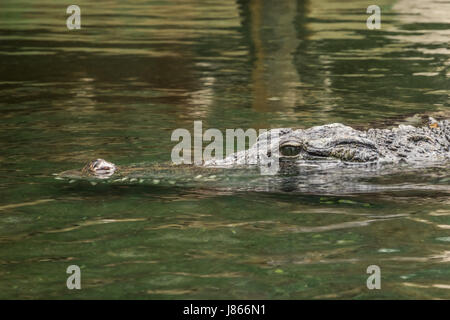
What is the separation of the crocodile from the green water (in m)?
0.21

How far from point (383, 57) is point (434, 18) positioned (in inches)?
316

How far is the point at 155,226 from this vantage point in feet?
20.4

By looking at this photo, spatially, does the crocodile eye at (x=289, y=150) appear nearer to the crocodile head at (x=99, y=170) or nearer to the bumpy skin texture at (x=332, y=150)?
the bumpy skin texture at (x=332, y=150)

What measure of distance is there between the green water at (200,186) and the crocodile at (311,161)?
206mm

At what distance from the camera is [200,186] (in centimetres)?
730

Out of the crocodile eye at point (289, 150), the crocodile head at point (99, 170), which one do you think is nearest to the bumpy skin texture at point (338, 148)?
the crocodile eye at point (289, 150)

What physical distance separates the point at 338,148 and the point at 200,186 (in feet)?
5.33

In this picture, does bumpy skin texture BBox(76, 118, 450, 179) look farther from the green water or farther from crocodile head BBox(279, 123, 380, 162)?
the green water

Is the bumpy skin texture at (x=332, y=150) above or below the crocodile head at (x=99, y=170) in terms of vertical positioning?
above

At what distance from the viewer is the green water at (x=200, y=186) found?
16.8ft

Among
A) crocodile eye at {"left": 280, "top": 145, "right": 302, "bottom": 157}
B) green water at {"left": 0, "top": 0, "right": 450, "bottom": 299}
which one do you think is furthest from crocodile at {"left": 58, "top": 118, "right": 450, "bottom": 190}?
green water at {"left": 0, "top": 0, "right": 450, "bottom": 299}

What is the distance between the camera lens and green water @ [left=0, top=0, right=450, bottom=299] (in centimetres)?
512

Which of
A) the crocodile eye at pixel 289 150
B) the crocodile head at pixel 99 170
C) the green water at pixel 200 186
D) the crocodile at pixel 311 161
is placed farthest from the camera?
the crocodile eye at pixel 289 150

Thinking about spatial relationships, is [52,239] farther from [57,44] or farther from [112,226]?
[57,44]
